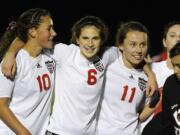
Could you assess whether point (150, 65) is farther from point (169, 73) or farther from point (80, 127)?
point (80, 127)

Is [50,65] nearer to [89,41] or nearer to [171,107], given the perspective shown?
[89,41]

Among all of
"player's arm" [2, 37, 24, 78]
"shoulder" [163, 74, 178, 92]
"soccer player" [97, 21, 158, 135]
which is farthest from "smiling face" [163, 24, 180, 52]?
"player's arm" [2, 37, 24, 78]

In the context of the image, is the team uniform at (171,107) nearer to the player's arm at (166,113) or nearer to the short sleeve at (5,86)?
the player's arm at (166,113)

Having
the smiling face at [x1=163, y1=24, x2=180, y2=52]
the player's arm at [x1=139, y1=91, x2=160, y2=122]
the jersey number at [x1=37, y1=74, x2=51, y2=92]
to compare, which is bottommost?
the player's arm at [x1=139, y1=91, x2=160, y2=122]

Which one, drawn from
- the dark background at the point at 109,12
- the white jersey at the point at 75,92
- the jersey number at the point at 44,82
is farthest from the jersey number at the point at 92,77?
the dark background at the point at 109,12

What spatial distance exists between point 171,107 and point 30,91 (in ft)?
2.55

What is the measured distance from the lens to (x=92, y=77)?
3666 millimetres

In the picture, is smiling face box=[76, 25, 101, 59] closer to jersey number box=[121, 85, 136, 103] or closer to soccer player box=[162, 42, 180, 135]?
jersey number box=[121, 85, 136, 103]

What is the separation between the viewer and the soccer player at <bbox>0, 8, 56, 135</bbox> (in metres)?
3.48

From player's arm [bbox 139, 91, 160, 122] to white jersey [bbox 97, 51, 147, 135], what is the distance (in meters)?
0.05

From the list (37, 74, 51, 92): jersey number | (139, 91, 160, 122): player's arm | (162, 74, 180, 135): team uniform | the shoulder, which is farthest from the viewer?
(139, 91, 160, 122): player's arm

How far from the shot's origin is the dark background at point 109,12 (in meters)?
5.15

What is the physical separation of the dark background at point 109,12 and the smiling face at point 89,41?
4.86ft

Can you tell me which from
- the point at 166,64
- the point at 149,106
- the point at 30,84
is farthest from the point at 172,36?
the point at 30,84
